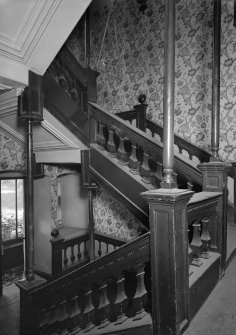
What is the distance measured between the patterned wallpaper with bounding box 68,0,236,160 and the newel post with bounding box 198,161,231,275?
61.0 inches

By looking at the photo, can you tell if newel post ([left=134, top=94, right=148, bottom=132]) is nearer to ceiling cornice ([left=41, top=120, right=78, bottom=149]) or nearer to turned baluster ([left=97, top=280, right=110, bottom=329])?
ceiling cornice ([left=41, top=120, right=78, bottom=149])

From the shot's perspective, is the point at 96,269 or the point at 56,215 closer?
the point at 96,269

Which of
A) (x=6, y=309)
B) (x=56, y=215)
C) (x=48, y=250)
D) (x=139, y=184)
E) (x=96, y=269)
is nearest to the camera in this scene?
(x=96, y=269)

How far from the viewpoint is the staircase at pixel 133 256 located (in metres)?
1.57

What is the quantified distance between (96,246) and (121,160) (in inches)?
104

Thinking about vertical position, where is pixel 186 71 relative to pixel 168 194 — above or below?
above

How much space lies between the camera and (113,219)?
202 inches

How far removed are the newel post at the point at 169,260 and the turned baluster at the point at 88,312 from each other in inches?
20.9

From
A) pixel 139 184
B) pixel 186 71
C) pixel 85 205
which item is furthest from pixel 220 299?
pixel 85 205

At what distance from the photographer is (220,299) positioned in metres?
1.89

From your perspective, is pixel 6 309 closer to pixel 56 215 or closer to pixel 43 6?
pixel 56 215

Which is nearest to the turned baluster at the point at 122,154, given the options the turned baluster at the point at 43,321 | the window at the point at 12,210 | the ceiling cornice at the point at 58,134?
the ceiling cornice at the point at 58,134

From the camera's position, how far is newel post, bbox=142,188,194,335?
152 centimetres

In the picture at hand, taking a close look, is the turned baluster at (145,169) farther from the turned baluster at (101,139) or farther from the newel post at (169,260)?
the newel post at (169,260)
